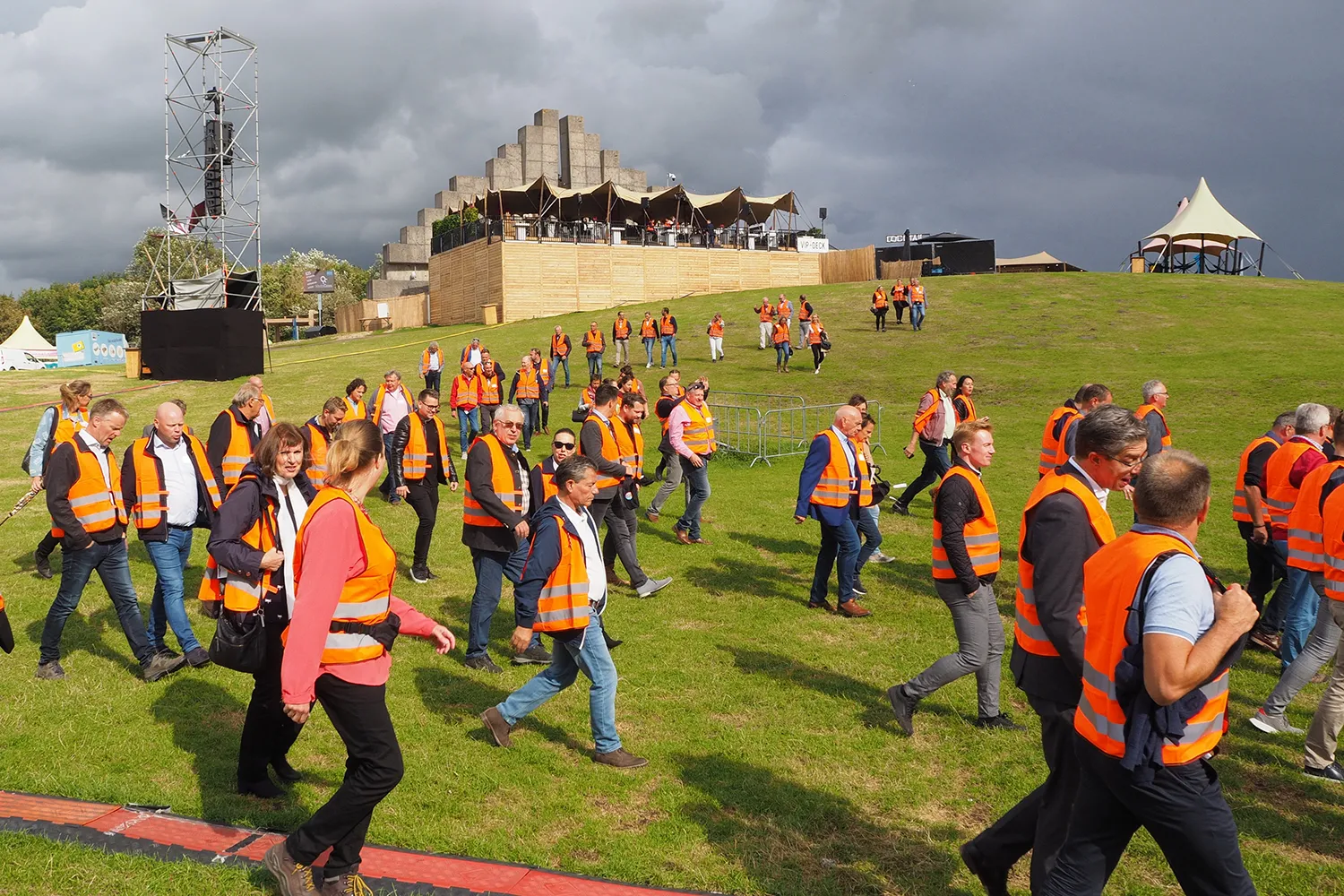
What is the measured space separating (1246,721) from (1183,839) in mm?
3820

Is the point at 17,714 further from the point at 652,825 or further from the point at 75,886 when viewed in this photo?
the point at 652,825

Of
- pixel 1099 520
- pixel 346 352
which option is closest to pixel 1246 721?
pixel 1099 520

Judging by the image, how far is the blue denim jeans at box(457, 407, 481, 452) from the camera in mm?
17087

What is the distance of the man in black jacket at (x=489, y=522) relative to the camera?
22.4 ft

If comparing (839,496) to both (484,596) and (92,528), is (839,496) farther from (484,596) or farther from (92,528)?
(92,528)

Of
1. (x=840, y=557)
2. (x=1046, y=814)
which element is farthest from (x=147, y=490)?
(x=1046, y=814)

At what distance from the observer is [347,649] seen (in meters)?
3.62

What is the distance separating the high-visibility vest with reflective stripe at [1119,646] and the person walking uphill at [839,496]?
492 cm

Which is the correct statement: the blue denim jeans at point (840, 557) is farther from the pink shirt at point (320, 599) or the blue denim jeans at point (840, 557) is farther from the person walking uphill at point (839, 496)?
the pink shirt at point (320, 599)

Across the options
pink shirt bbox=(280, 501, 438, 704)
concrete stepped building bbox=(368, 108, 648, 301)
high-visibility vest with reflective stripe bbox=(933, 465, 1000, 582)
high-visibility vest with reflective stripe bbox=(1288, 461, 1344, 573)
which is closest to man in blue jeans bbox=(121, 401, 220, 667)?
pink shirt bbox=(280, 501, 438, 704)

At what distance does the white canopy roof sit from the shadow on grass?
46.0m

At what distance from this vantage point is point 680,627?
796cm

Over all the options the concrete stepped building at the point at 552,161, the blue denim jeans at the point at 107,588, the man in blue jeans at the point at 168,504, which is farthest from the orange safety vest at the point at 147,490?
the concrete stepped building at the point at 552,161

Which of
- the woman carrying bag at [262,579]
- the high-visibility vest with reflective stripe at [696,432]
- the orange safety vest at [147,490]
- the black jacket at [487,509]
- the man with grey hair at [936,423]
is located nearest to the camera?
the woman carrying bag at [262,579]
